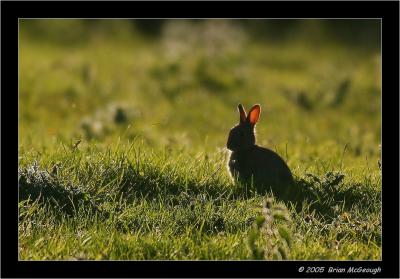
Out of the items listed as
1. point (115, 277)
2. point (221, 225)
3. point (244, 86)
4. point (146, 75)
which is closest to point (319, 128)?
point (244, 86)

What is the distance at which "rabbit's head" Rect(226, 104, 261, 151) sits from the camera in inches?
307

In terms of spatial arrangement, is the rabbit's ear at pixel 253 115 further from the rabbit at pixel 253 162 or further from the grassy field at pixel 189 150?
the grassy field at pixel 189 150

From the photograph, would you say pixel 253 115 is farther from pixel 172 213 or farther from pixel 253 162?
pixel 172 213

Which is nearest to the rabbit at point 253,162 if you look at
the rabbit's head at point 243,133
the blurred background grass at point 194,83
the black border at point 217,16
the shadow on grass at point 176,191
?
the rabbit's head at point 243,133

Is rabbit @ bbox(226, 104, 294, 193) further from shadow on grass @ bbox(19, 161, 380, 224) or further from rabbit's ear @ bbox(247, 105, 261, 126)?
shadow on grass @ bbox(19, 161, 380, 224)

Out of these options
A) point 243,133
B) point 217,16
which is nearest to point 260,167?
point 243,133

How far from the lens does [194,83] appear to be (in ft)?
56.8

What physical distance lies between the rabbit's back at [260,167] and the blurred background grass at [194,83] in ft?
6.80

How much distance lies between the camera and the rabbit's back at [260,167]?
23.9 ft

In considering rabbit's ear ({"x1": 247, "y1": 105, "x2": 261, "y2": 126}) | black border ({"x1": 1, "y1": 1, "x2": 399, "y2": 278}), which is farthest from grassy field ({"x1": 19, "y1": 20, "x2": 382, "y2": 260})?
rabbit's ear ({"x1": 247, "y1": 105, "x2": 261, "y2": 126})

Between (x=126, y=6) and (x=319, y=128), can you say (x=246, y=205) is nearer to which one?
(x=126, y=6)

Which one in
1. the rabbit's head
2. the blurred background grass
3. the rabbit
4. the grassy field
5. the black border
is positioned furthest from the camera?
the blurred background grass

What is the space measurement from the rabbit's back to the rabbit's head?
0.08 meters

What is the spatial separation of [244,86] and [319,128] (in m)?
3.28
